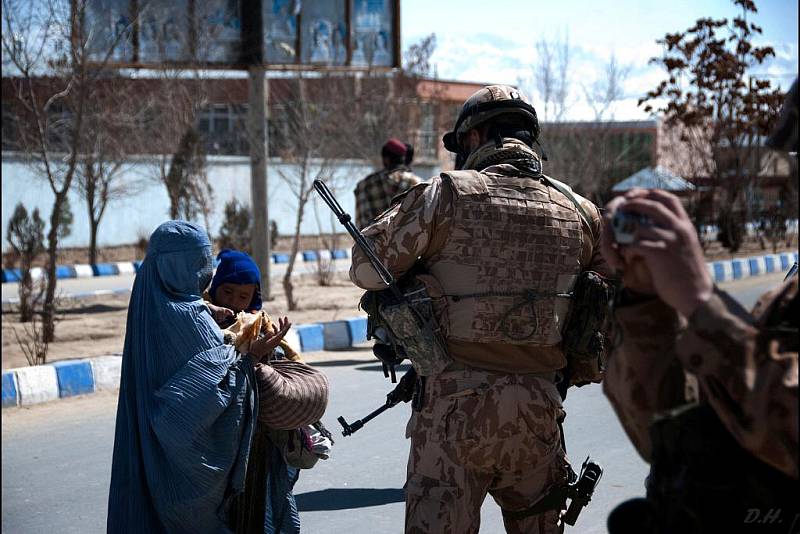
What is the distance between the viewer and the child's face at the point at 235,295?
3.70 metres

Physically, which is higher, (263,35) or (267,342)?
(263,35)

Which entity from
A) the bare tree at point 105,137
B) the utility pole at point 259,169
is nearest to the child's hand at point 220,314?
the utility pole at point 259,169

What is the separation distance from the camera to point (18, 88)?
470 inches

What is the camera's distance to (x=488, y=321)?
3141 millimetres

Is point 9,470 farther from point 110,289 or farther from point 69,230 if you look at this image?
point 69,230

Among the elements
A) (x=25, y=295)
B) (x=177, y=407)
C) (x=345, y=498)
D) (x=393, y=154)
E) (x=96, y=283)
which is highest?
(x=393, y=154)

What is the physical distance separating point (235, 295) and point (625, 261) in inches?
86.0

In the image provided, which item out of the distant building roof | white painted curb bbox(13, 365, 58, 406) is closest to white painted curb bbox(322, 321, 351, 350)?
white painted curb bbox(13, 365, 58, 406)

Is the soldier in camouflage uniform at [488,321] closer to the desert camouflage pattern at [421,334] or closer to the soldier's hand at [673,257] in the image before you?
the desert camouflage pattern at [421,334]

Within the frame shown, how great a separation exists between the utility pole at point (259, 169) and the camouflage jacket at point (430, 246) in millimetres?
9910

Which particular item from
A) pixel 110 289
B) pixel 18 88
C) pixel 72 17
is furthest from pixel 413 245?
pixel 110 289

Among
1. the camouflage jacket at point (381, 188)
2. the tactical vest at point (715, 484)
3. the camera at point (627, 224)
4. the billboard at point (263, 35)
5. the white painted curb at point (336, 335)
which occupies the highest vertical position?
the billboard at point (263, 35)

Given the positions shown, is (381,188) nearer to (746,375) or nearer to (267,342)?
(267,342)

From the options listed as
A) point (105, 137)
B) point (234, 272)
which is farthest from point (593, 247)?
point (105, 137)
